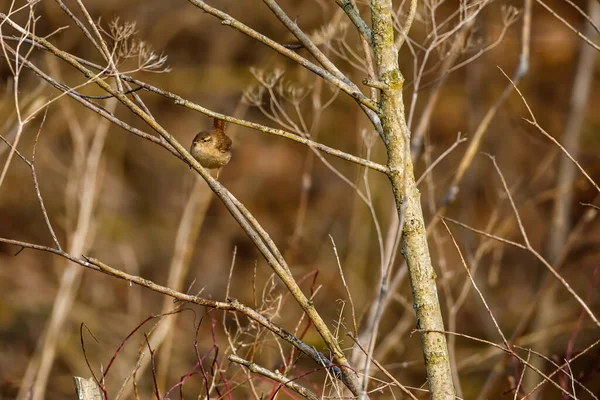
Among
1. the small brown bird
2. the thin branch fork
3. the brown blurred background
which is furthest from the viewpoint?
the brown blurred background

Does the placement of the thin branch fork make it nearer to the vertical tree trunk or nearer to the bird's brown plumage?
the vertical tree trunk

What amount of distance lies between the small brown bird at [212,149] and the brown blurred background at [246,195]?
379 cm

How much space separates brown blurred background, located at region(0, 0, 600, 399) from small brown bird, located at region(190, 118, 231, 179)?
3.79 metres

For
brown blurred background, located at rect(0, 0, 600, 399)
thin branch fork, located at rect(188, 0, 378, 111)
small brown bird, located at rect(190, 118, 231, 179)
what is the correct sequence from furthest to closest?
1. brown blurred background, located at rect(0, 0, 600, 399)
2. small brown bird, located at rect(190, 118, 231, 179)
3. thin branch fork, located at rect(188, 0, 378, 111)

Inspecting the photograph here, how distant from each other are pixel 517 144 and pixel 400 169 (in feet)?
22.2

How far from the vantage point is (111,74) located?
5.26ft

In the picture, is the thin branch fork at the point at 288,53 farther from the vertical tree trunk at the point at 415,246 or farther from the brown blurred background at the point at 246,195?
the brown blurred background at the point at 246,195

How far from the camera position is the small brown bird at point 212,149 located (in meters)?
2.92

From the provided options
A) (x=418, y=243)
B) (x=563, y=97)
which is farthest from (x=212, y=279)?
(x=418, y=243)

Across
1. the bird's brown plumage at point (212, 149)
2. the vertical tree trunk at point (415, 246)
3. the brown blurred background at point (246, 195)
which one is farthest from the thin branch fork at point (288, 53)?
the brown blurred background at point (246, 195)

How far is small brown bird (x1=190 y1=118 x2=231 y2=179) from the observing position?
2918 mm

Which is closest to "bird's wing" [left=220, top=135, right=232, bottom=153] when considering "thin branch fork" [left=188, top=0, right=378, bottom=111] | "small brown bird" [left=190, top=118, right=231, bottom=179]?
"small brown bird" [left=190, top=118, right=231, bottom=179]

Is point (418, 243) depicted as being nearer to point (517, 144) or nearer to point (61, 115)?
point (61, 115)

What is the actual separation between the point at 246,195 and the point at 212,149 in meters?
5.90
